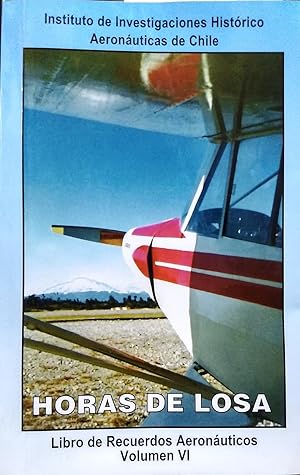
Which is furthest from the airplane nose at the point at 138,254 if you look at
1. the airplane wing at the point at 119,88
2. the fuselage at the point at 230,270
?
the airplane wing at the point at 119,88

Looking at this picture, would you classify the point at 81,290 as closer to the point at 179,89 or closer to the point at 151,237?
the point at 151,237

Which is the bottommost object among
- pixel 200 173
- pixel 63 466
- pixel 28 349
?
pixel 63 466

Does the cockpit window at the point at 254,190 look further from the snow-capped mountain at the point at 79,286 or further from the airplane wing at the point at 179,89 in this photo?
the snow-capped mountain at the point at 79,286

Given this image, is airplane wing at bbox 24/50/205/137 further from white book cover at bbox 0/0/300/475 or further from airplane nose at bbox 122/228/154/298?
airplane nose at bbox 122/228/154/298

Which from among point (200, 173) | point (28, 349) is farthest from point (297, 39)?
point (28, 349)

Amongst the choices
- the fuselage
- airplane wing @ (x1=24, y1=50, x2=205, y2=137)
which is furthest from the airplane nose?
airplane wing @ (x1=24, y1=50, x2=205, y2=137)

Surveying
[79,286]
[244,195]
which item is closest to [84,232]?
[79,286]

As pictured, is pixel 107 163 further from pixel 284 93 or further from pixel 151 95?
pixel 284 93
